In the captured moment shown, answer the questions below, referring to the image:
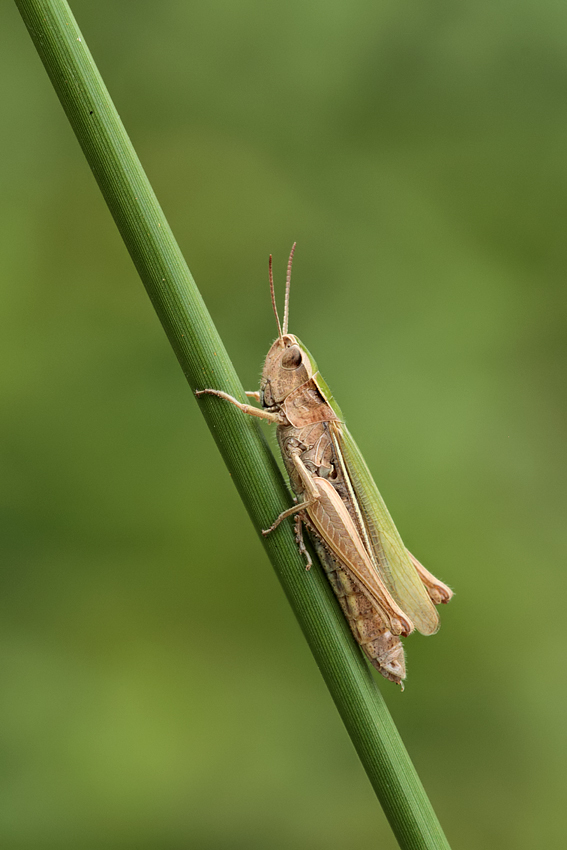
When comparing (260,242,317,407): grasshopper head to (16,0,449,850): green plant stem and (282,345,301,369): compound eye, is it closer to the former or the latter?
(282,345,301,369): compound eye

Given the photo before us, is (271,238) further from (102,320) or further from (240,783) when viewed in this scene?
(240,783)

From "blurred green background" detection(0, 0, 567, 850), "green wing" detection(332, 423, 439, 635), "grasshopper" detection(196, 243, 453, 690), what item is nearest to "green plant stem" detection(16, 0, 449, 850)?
"grasshopper" detection(196, 243, 453, 690)

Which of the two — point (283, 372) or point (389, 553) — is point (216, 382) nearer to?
point (283, 372)

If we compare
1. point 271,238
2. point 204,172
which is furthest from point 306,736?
point 204,172

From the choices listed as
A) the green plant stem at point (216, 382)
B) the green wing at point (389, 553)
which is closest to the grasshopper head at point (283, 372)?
the green wing at point (389, 553)

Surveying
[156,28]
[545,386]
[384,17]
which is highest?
[156,28]

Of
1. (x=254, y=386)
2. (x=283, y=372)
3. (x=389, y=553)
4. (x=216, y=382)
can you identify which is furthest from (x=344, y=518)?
(x=254, y=386)
